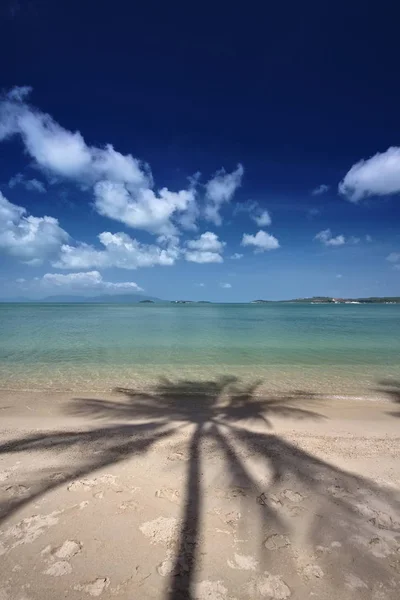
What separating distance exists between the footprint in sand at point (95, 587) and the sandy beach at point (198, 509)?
0.04ft

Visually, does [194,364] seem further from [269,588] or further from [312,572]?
[269,588]

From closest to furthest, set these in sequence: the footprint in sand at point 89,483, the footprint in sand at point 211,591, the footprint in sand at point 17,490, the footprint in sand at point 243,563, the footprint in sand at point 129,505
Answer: the footprint in sand at point 211,591, the footprint in sand at point 243,563, the footprint in sand at point 129,505, the footprint in sand at point 17,490, the footprint in sand at point 89,483

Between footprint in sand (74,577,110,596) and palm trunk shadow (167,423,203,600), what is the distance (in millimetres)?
739

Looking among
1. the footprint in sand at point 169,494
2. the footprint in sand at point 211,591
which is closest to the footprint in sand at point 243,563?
the footprint in sand at point 211,591

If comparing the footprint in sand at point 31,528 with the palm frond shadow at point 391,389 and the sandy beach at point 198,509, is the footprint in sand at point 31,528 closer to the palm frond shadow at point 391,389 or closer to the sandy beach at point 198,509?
the sandy beach at point 198,509

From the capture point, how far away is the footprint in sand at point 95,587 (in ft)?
10.6

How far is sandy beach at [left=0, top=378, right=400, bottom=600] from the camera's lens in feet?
11.1

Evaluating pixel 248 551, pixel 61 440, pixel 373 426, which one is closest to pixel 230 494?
pixel 248 551

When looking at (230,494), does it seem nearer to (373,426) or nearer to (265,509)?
(265,509)

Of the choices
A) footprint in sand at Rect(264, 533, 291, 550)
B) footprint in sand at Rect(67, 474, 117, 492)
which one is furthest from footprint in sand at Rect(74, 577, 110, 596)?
footprint in sand at Rect(264, 533, 291, 550)

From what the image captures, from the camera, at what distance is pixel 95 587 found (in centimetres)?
329

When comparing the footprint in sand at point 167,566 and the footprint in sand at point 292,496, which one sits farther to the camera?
the footprint in sand at point 292,496

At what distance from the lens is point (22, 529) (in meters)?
4.04

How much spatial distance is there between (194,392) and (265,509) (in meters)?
7.86
